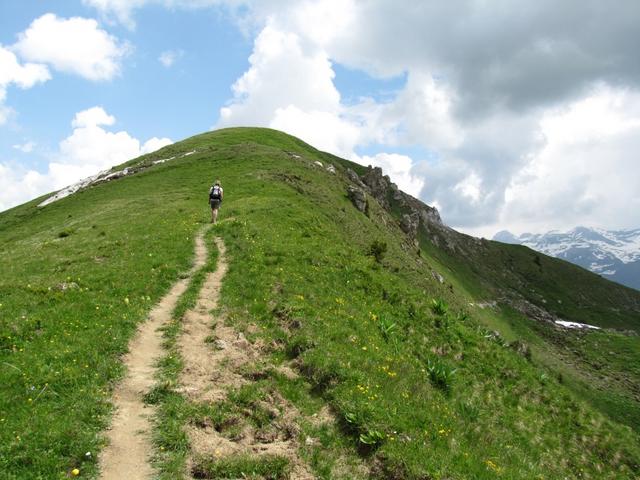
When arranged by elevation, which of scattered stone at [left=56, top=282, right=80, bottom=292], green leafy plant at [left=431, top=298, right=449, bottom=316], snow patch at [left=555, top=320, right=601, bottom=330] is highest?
scattered stone at [left=56, top=282, right=80, bottom=292]

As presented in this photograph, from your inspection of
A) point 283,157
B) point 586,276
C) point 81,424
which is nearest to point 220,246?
point 81,424

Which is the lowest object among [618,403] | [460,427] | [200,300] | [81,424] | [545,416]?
[618,403]

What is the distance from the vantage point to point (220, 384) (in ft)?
43.2

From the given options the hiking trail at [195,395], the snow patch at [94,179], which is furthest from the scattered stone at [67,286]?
the snow patch at [94,179]

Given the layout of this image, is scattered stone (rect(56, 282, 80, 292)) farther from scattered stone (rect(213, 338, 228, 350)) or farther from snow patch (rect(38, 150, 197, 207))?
snow patch (rect(38, 150, 197, 207))

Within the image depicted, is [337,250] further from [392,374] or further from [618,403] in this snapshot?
[618,403]

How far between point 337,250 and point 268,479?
69.9 ft

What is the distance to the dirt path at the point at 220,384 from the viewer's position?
10523mm

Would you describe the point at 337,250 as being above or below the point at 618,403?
above

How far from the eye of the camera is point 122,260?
2489cm

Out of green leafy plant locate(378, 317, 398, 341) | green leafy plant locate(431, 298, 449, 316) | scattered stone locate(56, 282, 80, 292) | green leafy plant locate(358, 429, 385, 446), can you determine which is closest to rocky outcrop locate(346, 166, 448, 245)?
green leafy plant locate(431, 298, 449, 316)

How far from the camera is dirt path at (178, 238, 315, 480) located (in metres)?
10.5

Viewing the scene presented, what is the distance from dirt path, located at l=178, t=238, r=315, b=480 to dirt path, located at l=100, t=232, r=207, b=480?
3.15 feet

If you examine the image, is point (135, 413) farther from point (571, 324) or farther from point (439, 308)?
point (571, 324)
